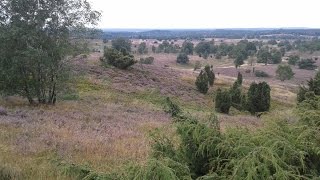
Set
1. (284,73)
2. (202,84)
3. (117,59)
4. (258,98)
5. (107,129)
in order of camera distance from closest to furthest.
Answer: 1. (107,129)
2. (258,98)
3. (202,84)
4. (117,59)
5. (284,73)

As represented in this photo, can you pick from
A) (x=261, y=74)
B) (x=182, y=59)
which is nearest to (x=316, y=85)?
(x=261, y=74)

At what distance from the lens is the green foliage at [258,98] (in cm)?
3906

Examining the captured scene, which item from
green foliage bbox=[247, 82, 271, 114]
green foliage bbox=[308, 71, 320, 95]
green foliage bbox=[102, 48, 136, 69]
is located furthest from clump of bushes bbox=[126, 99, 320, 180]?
green foliage bbox=[102, 48, 136, 69]

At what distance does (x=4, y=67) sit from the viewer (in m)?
23.7

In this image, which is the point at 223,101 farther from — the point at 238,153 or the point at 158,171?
the point at 158,171

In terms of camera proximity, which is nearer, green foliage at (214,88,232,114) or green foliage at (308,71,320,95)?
green foliage at (308,71,320,95)

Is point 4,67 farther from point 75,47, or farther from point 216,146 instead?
point 216,146

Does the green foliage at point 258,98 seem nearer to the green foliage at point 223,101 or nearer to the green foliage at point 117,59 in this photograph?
the green foliage at point 223,101

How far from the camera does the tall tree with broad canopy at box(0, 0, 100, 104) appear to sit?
75.9 ft

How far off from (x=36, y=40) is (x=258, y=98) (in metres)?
23.7

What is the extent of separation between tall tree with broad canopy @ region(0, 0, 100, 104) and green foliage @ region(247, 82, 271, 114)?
20240 millimetres

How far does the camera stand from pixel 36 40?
23781mm

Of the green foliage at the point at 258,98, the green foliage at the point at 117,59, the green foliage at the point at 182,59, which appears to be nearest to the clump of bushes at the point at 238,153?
the green foliage at the point at 258,98

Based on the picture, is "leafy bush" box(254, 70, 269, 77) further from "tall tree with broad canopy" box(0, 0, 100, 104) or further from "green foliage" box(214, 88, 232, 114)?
"tall tree with broad canopy" box(0, 0, 100, 104)
